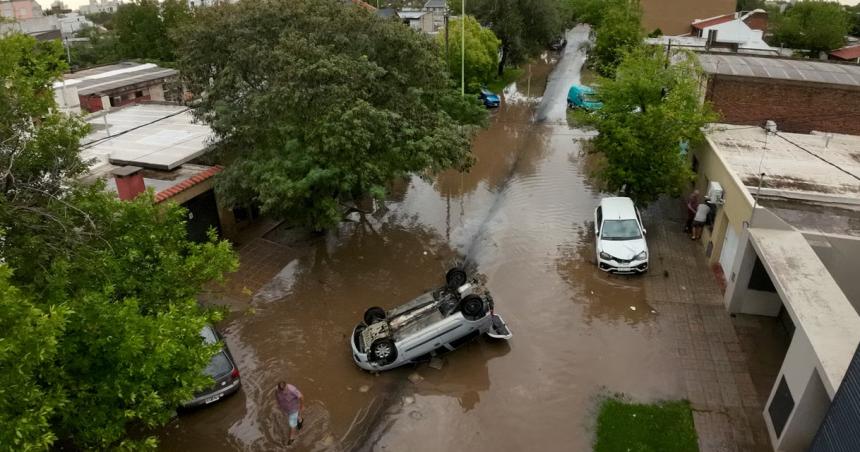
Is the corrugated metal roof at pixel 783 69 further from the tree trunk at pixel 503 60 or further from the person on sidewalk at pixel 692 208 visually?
the tree trunk at pixel 503 60

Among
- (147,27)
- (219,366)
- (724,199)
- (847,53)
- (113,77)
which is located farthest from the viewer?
(847,53)

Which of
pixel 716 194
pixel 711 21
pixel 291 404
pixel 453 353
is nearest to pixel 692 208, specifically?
pixel 716 194

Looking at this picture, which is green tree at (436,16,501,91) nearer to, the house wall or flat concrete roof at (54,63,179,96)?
flat concrete roof at (54,63,179,96)

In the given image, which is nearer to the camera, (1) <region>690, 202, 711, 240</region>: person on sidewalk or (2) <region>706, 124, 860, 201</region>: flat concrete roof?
(2) <region>706, 124, 860, 201</region>: flat concrete roof

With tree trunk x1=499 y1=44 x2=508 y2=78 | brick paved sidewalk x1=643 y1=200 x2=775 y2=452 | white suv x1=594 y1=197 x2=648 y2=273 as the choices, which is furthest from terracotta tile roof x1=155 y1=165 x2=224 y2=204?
tree trunk x1=499 y1=44 x2=508 y2=78

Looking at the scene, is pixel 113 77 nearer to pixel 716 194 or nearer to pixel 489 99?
pixel 489 99
